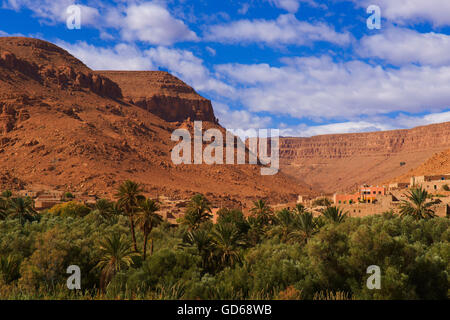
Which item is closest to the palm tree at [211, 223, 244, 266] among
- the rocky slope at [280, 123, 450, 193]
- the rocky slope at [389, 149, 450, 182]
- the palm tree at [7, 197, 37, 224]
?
the palm tree at [7, 197, 37, 224]

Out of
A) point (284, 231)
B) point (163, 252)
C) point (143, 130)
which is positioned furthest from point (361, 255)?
point (143, 130)

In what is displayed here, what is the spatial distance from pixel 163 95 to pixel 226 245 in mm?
121666

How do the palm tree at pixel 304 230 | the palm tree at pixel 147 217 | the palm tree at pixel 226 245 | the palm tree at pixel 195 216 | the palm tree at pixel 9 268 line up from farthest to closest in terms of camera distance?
the palm tree at pixel 195 216
the palm tree at pixel 304 230
the palm tree at pixel 147 217
the palm tree at pixel 226 245
the palm tree at pixel 9 268

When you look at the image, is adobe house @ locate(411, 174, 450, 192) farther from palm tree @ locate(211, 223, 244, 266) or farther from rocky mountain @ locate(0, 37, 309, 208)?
rocky mountain @ locate(0, 37, 309, 208)

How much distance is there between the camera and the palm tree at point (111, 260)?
72.5 feet

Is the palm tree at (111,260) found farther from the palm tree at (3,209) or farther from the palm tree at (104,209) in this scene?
the palm tree at (104,209)

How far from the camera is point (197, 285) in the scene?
1823cm

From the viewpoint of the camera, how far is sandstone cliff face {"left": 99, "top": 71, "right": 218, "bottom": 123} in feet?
468

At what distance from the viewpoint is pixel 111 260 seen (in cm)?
2297

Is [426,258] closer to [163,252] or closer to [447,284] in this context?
[447,284]

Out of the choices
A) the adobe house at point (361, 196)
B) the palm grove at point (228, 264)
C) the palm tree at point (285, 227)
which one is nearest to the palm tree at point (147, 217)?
the palm grove at point (228, 264)

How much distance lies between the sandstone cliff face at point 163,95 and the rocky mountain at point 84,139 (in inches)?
106

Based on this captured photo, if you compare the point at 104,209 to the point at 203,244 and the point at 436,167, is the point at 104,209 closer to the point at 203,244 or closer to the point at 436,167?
the point at 203,244

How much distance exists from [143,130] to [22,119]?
2961cm
